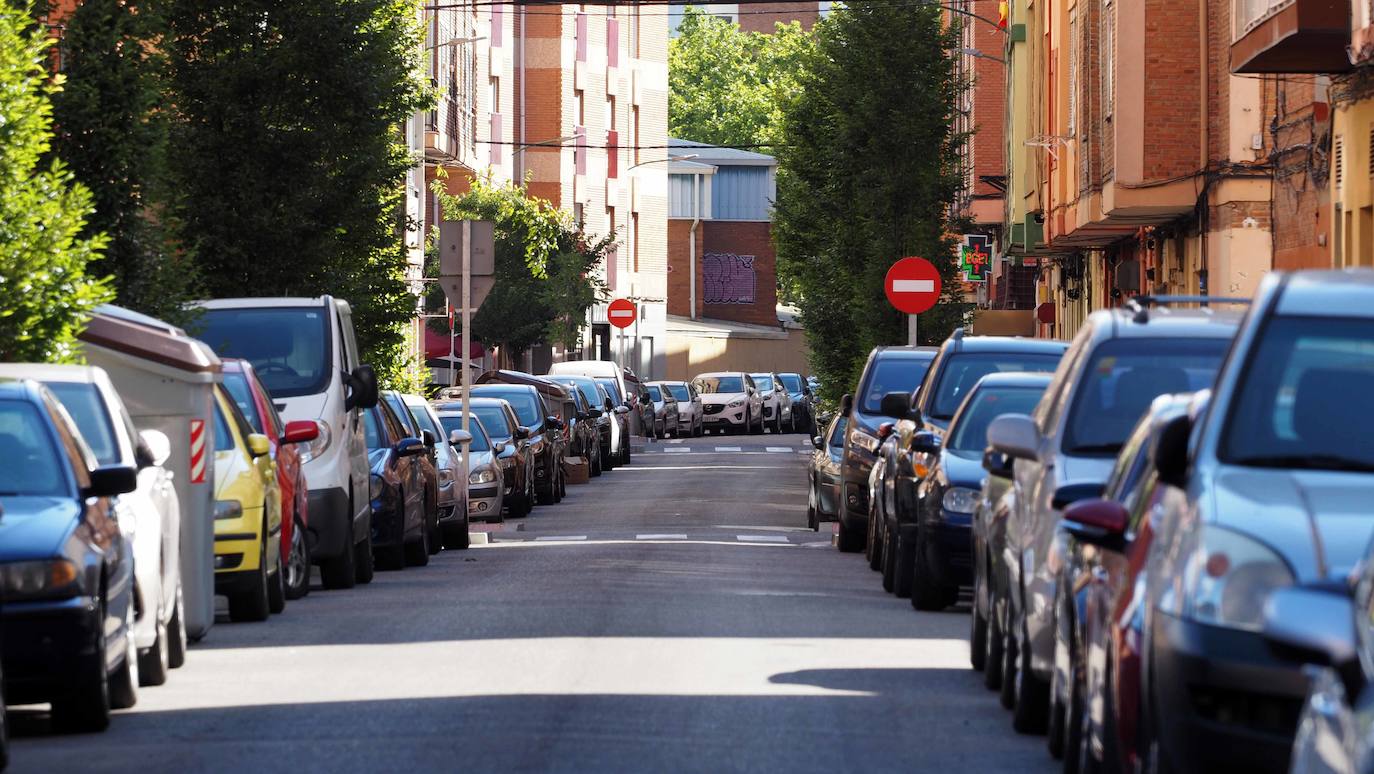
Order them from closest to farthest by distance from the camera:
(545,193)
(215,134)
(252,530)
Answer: (252,530), (215,134), (545,193)

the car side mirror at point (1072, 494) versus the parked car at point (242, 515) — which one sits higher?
the car side mirror at point (1072, 494)

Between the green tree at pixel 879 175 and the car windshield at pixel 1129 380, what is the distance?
28.0 metres

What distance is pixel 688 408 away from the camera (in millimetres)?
72312

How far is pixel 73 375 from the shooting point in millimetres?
12422

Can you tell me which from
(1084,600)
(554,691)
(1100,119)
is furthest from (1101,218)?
(1084,600)

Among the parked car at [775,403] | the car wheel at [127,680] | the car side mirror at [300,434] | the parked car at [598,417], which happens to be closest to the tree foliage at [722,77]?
the parked car at [775,403]

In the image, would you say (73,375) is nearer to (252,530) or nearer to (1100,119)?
(252,530)

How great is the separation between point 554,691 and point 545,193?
Answer: 73.3m

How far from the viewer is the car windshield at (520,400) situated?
37875mm

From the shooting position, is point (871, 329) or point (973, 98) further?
point (973, 98)

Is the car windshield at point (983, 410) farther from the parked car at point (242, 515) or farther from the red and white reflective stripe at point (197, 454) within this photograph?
the red and white reflective stripe at point (197, 454)

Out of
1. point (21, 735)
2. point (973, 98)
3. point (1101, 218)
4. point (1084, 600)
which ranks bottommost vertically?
point (21, 735)

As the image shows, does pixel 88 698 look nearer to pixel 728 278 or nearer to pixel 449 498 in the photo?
pixel 449 498

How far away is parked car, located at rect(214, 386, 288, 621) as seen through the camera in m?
16.2
